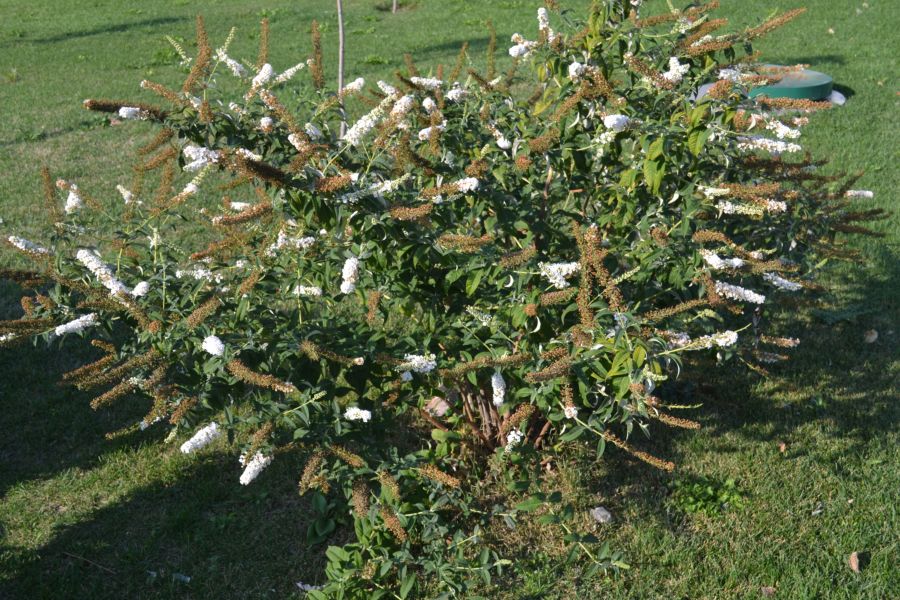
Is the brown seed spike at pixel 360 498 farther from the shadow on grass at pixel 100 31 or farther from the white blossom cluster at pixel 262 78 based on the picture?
the shadow on grass at pixel 100 31

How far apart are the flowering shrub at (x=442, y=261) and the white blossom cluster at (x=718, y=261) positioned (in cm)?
2

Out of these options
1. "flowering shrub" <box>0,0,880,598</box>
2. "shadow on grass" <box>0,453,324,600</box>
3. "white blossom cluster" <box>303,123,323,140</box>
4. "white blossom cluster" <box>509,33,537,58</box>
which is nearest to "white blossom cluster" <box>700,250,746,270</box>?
"flowering shrub" <box>0,0,880,598</box>

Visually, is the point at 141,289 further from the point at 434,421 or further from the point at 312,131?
the point at 434,421

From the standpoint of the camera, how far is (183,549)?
3.36 metres

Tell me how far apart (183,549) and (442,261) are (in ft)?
5.27

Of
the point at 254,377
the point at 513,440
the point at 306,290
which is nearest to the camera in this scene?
the point at 254,377

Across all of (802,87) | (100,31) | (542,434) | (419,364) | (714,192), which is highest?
(714,192)

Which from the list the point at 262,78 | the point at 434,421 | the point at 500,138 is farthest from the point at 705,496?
the point at 262,78

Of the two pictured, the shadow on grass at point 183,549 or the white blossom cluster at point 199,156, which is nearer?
the white blossom cluster at point 199,156

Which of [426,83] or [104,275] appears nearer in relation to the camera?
[104,275]

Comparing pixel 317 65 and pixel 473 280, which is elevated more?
pixel 317 65

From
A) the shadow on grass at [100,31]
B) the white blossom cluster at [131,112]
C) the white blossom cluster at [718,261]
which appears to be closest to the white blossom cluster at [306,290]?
the white blossom cluster at [131,112]

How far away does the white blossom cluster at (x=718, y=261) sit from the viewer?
8.50 ft

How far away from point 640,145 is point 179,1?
15.0 metres
